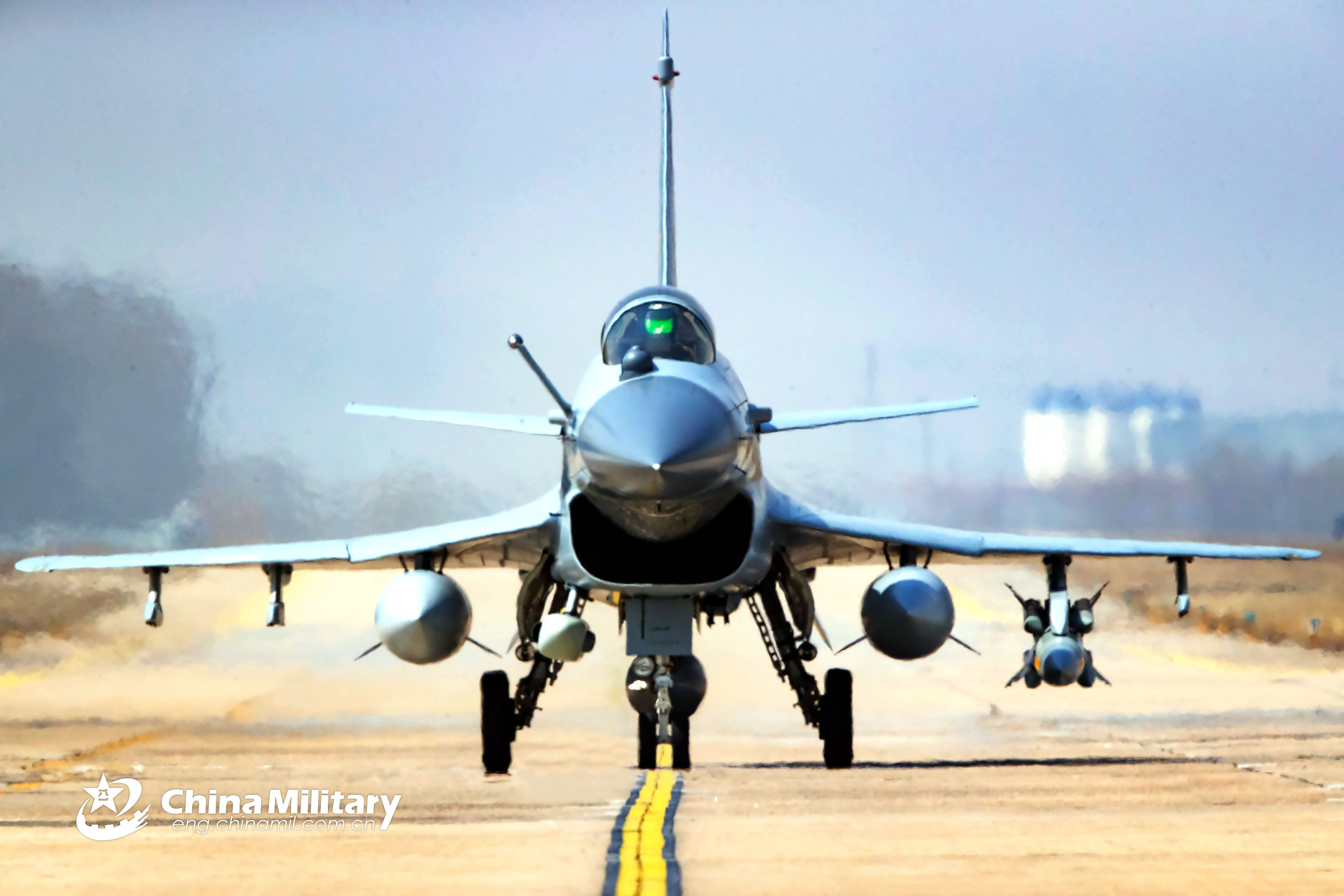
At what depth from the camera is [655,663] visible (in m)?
14.8

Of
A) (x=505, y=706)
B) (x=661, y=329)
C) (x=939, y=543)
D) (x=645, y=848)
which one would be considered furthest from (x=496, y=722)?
(x=645, y=848)

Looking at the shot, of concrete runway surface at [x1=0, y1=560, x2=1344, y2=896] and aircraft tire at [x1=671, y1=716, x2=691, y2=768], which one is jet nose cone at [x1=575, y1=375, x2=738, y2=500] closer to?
concrete runway surface at [x1=0, y1=560, x2=1344, y2=896]

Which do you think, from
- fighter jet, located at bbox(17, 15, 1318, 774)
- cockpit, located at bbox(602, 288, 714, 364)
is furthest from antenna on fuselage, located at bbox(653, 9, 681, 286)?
cockpit, located at bbox(602, 288, 714, 364)

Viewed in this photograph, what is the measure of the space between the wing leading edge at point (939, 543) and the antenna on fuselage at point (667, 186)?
130 inches

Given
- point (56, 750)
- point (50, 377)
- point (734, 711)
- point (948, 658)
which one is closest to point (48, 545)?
point (50, 377)

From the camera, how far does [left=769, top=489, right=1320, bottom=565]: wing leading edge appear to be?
1577cm

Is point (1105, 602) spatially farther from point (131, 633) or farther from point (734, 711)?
point (131, 633)

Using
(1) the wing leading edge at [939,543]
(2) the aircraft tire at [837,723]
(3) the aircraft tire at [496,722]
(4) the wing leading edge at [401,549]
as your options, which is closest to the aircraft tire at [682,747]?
(2) the aircraft tire at [837,723]

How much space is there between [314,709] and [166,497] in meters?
4.56

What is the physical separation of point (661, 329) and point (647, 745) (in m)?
6.73

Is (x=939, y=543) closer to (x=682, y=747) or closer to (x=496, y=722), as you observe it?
(x=682, y=747)

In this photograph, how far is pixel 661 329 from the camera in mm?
13508

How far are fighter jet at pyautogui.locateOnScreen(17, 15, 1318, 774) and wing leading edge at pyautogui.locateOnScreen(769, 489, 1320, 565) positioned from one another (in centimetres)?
3

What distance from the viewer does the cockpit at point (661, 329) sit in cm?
1342
